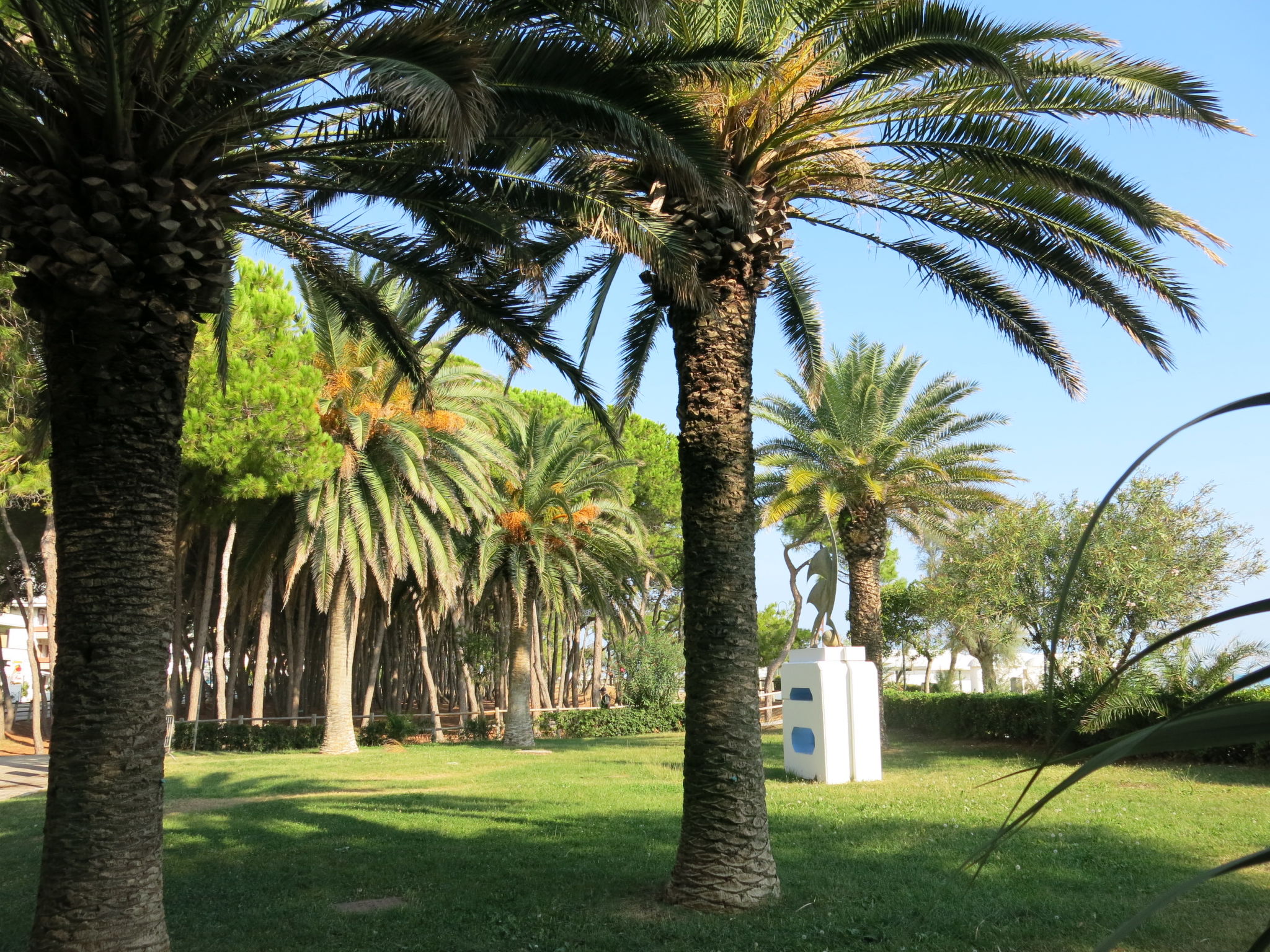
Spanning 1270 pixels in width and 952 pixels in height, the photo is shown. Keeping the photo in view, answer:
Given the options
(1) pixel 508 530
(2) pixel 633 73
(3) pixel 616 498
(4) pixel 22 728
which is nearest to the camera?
(2) pixel 633 73

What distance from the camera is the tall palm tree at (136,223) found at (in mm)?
5855

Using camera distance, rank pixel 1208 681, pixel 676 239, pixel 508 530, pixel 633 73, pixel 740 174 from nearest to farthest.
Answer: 1. pixel 633 73
2. pixel 676 239
3. pixel 740 174
4. pixel 1208 681
5. pixel 508 530

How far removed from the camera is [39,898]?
5930 millimetres

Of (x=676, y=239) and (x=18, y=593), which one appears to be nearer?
(x=676, y=239)

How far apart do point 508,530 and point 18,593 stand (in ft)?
49.8

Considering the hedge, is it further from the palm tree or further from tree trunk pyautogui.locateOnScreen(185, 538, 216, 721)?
tree trunk pyautogui.locateOnScreen(185, 538, 216, 721)

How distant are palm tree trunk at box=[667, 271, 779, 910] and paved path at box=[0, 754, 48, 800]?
10071 mm

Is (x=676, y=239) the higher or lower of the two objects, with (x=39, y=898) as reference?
higher

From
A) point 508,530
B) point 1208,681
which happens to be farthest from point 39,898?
point 508,530

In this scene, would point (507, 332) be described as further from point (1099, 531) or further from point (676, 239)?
point (1099, 531)

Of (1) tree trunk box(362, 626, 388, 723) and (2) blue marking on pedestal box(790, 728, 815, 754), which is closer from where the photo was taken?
(2) blue marking on pedestal box(790, 728, 815, 754)

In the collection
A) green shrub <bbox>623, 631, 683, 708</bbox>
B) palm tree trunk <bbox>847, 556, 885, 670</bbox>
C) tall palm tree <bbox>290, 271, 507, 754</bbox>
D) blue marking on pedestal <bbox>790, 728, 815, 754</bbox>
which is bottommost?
blue marking on pedestal <bbox>790, 728, 815, 754</bbox>

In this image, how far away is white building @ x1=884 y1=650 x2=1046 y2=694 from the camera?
49.8m

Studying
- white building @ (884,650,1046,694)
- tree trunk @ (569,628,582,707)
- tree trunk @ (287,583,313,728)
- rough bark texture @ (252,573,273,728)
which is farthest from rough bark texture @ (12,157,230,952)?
white building @ (884,650,1046,694)
